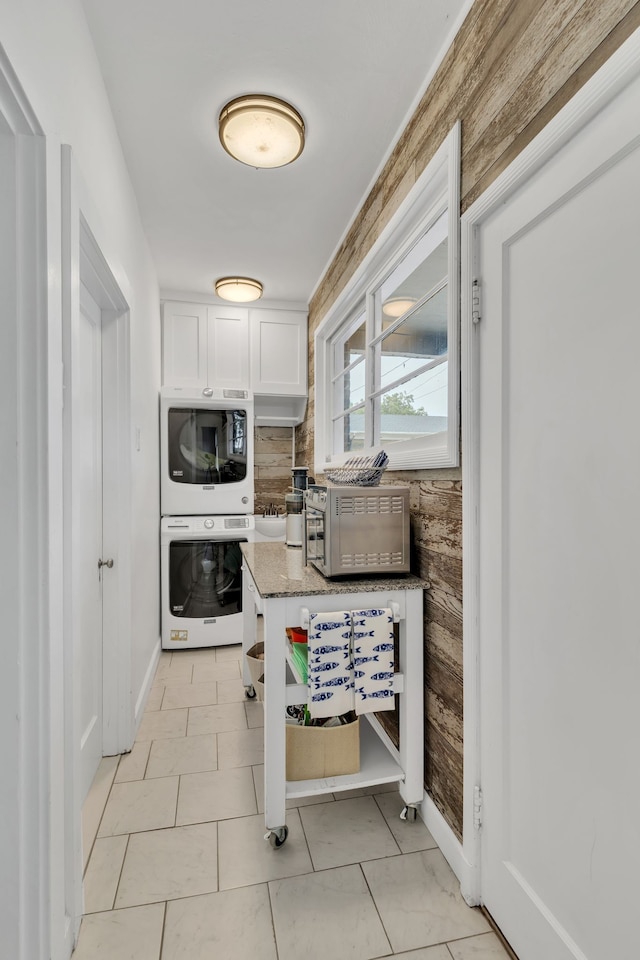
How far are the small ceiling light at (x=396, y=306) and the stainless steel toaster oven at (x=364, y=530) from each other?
34.3 inches

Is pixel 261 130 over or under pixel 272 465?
over

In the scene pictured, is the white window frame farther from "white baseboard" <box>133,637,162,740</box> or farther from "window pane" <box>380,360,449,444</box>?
"white baseboard" <box>133,637,162,740</box>

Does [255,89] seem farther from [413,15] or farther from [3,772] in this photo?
[3,772]

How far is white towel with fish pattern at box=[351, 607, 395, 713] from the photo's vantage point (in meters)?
1.60

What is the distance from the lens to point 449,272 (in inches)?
59.3

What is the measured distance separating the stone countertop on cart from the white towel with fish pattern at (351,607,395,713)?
0.29 feet

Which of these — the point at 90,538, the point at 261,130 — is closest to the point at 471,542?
the point at 90,538

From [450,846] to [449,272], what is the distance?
5.86 feet

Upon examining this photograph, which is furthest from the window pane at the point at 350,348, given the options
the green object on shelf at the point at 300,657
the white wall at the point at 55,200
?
the green object on shelf at the point at 300,657

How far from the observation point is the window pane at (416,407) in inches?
69.4

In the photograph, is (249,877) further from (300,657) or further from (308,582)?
(308,582)

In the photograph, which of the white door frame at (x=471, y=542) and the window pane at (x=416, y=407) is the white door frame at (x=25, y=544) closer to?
the white door frame at (x=471, y=542)

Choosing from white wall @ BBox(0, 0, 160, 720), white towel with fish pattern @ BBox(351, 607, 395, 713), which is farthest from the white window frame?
white wall @ BBox(0, 0, 160, 720)

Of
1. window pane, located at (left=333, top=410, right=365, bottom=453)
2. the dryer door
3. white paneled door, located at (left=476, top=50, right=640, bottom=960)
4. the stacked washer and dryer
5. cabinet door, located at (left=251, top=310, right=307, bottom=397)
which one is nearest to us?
white paneled door, located at (left=476, top=50, right=640, bottom=960)
